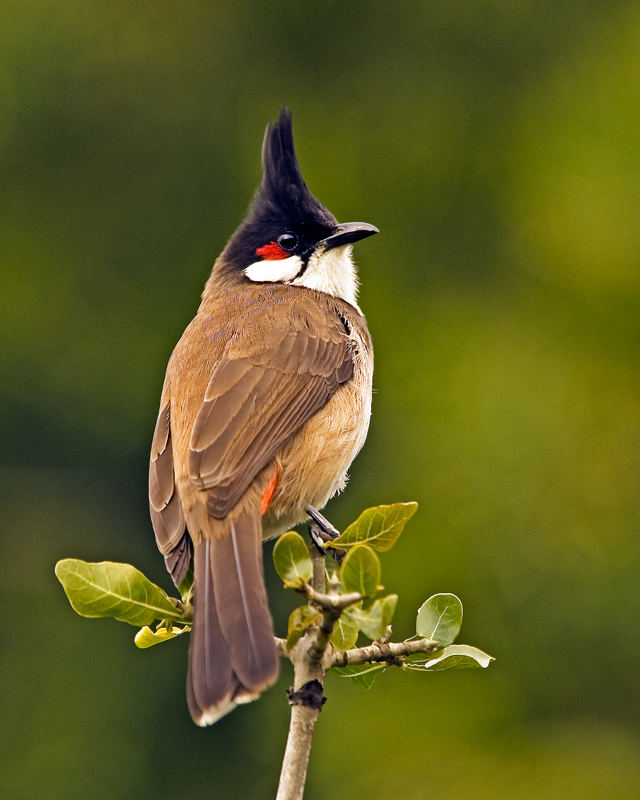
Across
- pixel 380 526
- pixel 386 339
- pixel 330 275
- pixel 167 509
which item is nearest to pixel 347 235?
pixel 330 275

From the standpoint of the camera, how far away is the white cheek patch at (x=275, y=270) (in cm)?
404

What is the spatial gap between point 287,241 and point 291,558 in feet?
6.57

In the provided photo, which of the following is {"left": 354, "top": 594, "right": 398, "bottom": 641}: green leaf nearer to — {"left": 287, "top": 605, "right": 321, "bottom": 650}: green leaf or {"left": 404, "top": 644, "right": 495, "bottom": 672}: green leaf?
{"left": 287, "top": 605, "right": 321, "bottom": 650}: green leaf

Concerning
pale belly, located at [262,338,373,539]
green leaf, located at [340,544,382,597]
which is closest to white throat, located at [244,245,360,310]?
pale belly, located at [262,338,373,539]

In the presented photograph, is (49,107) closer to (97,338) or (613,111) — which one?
(97,338)

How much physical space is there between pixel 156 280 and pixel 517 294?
3.00 meters

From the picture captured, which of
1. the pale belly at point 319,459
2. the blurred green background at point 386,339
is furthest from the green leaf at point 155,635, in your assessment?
the blurred green background at point 386,339

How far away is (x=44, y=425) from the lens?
29.1 ft

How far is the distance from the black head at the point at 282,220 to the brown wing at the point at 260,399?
0.51 meters

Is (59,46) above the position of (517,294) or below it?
above

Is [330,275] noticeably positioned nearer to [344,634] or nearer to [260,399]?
[260,399]

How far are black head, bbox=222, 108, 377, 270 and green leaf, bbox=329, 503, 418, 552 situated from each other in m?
1.72

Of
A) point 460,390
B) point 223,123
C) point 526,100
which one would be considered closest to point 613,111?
point 526,100

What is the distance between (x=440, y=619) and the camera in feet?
8.03
